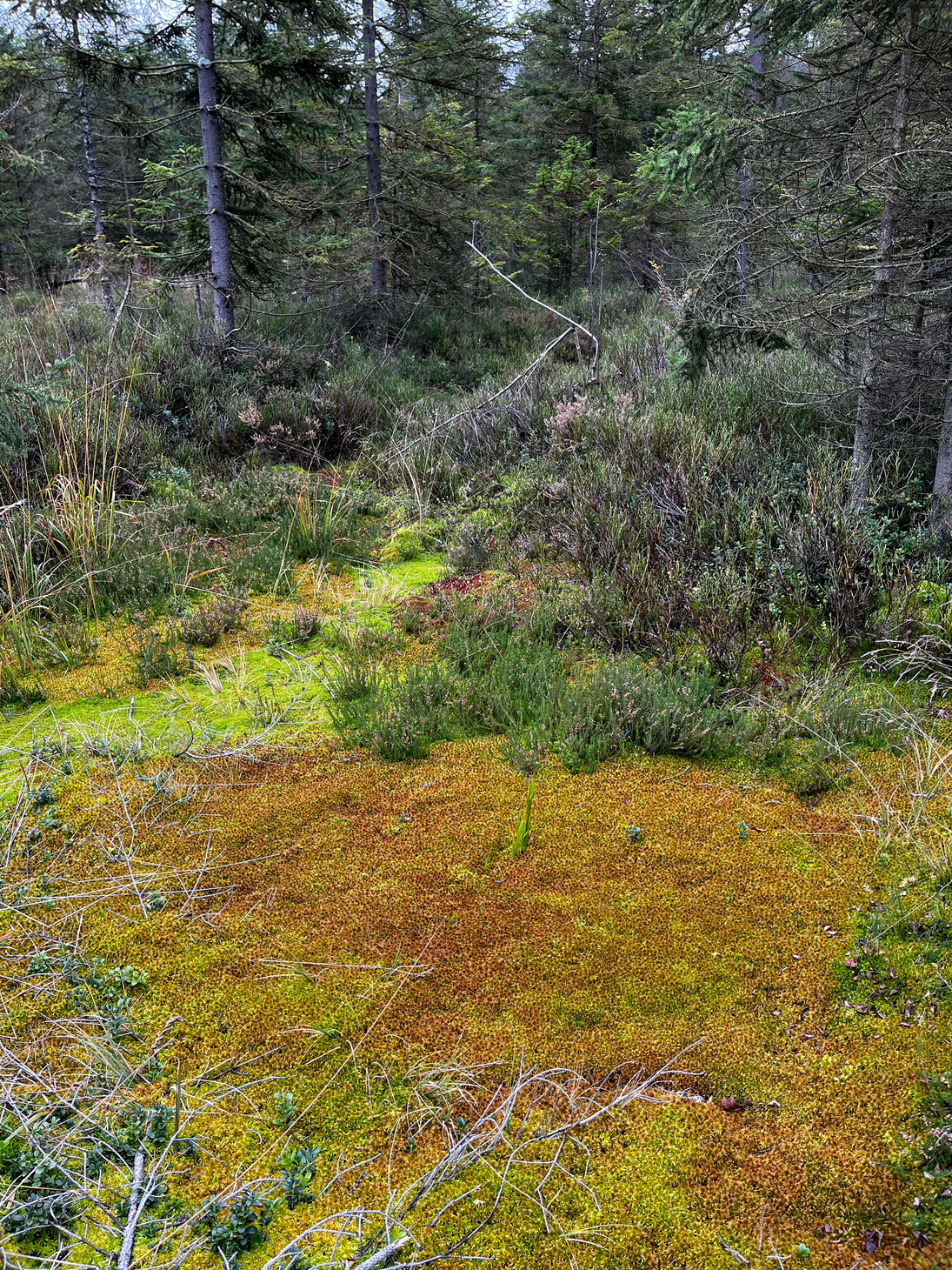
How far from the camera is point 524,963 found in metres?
2.27

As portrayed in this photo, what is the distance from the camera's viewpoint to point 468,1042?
202cm

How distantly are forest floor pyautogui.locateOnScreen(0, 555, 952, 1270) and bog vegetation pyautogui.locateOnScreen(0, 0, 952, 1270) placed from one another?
0.04 feet

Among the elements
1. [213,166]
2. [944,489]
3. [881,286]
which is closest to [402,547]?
[881,286]

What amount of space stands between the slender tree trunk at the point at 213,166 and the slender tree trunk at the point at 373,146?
10.1 feet

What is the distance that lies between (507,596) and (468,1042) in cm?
290

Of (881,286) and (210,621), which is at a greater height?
(881,286)

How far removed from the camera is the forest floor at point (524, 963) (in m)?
1.66

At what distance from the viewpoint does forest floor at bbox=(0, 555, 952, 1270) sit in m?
1.66

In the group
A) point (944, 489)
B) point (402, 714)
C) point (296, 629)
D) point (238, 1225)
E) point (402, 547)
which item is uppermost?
point (944, 489)

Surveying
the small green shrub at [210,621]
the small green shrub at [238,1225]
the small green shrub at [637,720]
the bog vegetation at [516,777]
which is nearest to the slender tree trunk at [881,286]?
the bog vegetation at [516,777]

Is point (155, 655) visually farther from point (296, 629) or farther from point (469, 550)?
point (469, 550)

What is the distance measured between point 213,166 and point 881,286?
780 centimetres

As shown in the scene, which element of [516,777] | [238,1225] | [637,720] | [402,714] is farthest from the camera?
[402,714]

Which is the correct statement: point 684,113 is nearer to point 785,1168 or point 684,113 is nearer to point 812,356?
point 812,356
